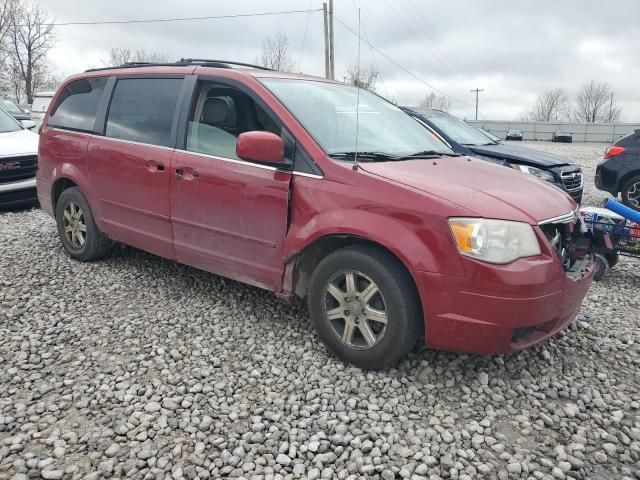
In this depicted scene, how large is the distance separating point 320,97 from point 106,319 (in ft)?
7.73

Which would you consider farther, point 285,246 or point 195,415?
point 285,246

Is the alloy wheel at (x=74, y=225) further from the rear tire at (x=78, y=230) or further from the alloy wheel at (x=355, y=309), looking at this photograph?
the alloy wheel at (x=355, y=309)

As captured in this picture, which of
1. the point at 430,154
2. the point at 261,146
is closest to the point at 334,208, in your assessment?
the point at 261,146

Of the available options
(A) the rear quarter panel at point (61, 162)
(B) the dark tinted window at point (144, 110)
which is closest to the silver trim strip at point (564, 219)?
(B) the dark tinted window at point (144, 110)

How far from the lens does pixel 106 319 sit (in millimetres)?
3967

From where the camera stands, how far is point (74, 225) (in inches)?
206

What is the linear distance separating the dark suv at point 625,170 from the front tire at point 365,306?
779 cm

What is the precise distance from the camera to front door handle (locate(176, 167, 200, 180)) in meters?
3.90

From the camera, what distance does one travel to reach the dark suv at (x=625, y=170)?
356 inches

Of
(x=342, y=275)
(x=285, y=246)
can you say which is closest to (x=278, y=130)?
(x=285, y=246)

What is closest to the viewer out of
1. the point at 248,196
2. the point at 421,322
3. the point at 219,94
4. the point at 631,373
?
the point at 421,322

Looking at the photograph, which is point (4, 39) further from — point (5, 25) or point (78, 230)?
point (78, 230)

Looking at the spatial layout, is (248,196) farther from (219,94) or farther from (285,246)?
(219,94)

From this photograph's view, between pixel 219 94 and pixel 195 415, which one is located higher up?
pixel 219 94
